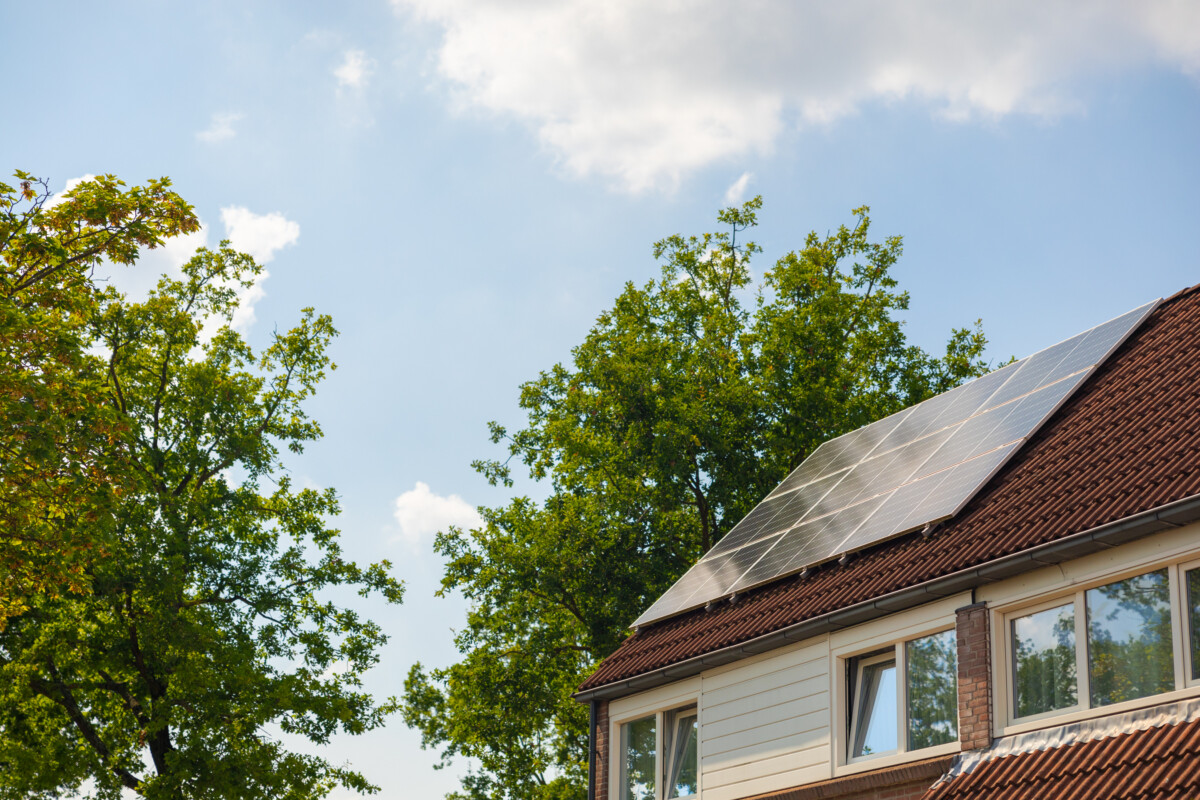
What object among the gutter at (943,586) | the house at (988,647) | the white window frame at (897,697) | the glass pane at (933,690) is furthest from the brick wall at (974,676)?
the white window frame at (897,697)

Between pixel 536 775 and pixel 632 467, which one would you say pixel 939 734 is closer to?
pixel 632 467

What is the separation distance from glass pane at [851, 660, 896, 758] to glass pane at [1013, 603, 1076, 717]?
1.80 metres

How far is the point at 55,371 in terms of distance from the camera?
1847 centimetres

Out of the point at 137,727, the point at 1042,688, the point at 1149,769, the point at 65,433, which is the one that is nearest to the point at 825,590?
the point at 1042,688

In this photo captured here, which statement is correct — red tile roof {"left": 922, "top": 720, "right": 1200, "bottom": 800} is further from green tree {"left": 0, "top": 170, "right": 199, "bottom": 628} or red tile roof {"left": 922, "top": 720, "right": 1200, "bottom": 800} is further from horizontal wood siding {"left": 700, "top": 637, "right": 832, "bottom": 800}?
green tree {"left": 0, "top": 170, "right": 199, "bottom": 628}

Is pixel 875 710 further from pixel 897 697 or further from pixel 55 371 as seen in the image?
pixel 55 371

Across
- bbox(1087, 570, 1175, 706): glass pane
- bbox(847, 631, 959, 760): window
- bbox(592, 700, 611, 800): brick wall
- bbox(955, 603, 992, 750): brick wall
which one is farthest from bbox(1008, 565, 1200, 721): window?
bbox(592, 700, 611, 800): brick wall

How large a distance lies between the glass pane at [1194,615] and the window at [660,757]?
700 cm

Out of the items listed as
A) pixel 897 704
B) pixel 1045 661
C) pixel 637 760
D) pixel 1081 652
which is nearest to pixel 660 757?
pixel 637 760

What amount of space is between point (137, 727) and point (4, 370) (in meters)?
14.4

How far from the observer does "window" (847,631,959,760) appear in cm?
1250

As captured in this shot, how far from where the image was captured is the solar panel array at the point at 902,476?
1500 cm

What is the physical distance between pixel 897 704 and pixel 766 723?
2.14m

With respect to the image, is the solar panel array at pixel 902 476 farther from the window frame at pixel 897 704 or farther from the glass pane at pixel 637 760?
the glass pane at pixel 637 760
